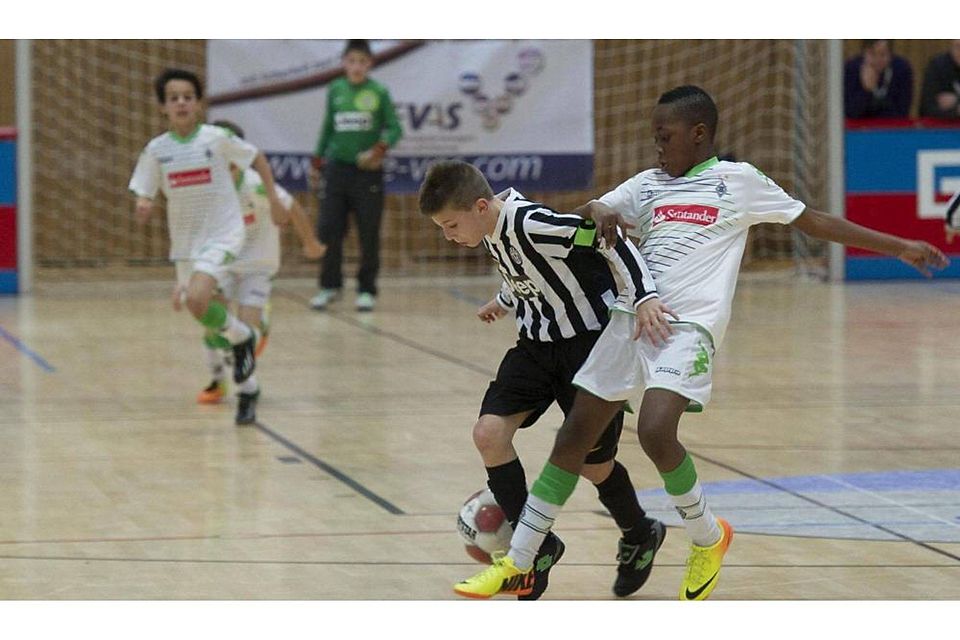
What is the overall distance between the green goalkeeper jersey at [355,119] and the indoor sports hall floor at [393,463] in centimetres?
175

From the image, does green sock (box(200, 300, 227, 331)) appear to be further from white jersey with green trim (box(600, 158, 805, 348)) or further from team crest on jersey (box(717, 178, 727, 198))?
team crest on jersey (box(717, 178, 727, 198))

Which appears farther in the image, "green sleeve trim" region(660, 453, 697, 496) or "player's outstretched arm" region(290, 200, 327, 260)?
"player's outstretched arm" region(290, 200, 327, 260)

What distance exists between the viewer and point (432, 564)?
212 inches

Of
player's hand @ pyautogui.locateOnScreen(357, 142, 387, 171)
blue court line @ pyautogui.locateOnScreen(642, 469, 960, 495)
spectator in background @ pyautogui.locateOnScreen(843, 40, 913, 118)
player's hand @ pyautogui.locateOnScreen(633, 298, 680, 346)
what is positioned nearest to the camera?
player's hand @ pyautogui.locateOnScreen(633, 298, 680, 346)

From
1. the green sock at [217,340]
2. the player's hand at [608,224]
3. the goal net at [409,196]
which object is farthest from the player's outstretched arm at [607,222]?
the goal net at [409,196]

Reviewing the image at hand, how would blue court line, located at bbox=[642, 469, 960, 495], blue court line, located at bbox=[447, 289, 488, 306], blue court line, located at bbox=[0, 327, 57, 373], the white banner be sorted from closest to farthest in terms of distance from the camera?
blue court line, located at bbox=[642, 469, 960, 495] < blue court line, located at bbox=[0, 327, 57, 373] < blue court line, located at bbox=[447, 289, 488, 306] < the white banner

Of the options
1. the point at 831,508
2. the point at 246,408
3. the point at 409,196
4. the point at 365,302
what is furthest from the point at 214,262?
the point at 409,196

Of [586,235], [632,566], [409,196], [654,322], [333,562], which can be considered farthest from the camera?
[409,196]

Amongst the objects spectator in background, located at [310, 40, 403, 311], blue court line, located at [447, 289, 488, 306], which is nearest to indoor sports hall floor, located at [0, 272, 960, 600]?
spectator in background, located at [310, 40, 403, 311]

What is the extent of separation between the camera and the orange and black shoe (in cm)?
903

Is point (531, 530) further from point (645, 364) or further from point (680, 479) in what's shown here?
point (645, 364)

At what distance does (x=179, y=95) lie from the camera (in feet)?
27.3

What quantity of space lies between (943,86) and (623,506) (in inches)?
412

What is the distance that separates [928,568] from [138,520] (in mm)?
2860
